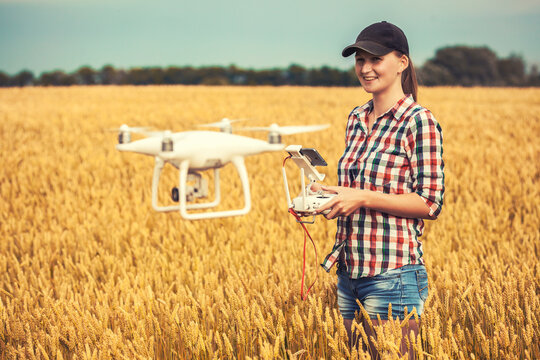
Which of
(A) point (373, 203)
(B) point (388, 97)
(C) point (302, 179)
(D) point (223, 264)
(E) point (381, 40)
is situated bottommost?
(D) point (223, 264)

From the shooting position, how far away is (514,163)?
7.87 metres

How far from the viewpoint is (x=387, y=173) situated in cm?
219

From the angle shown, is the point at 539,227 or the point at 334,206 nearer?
the point at 334,206

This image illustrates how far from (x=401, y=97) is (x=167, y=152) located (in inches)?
42.4

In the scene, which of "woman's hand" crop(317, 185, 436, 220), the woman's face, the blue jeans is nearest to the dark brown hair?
the woman's face

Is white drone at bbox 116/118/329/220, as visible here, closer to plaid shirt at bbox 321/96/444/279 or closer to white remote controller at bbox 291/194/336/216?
white remote controller at bbox 291/194/336/216

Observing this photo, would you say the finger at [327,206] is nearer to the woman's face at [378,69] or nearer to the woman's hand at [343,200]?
the woman's hand at [343,200]

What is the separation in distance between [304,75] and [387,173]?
45.0 m

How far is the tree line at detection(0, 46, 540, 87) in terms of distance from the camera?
42.8 m

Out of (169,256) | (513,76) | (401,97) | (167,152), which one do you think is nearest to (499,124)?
(169,256)

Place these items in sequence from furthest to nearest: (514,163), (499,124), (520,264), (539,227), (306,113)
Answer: (306,113) < (499,124) < (514,163) < (539,227) < (520,264)

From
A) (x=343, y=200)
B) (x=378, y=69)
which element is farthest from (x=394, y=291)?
(x=378, y=69)

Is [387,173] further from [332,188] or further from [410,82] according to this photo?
[410,82]

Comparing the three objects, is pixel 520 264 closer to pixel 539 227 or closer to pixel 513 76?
pixel 539 227
